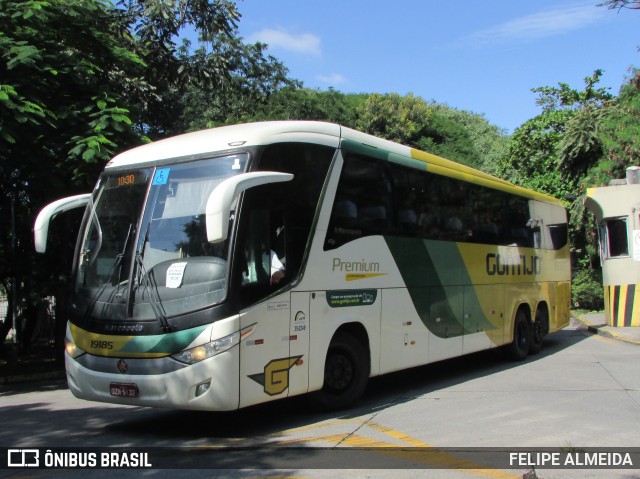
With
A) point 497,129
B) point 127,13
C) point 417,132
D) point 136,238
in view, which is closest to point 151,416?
point 136,238

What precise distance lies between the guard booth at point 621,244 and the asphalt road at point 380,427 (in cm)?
715

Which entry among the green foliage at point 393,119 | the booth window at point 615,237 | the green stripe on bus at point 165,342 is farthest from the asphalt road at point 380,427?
the green foliage at point 393,119

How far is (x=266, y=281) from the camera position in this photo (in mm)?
6746

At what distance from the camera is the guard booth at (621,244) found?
661 inches

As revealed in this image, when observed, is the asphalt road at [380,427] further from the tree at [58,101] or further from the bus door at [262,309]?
the tree at [58,101]

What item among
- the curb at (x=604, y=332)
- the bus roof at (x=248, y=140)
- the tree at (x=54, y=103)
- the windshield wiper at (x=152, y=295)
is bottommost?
the curb at (x=604, y=332)

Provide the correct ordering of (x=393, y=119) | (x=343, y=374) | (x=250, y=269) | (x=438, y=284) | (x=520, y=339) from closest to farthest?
(x=250, y=269) < (x=343, y=374) < (x=438, y=284) < (x=520, y=339) < (x=393, y=119)

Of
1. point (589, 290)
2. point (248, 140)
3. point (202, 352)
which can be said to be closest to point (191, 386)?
point (202, 352)

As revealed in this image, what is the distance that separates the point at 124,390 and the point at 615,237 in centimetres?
1521

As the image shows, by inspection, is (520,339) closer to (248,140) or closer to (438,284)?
(438,284)

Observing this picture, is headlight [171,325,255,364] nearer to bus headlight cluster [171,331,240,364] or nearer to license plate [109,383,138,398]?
bus headlight cluster [171,331,240,364]

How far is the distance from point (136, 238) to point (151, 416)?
2.68 meters

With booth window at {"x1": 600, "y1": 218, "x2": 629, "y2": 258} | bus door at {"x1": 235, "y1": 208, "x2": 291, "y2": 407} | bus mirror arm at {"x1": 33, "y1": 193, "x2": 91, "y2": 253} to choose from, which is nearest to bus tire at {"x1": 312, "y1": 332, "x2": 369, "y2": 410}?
bus door at {"x1": 235, "y1": 208, "x2": 291, "y2": 407}

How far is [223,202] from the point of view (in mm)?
5594
